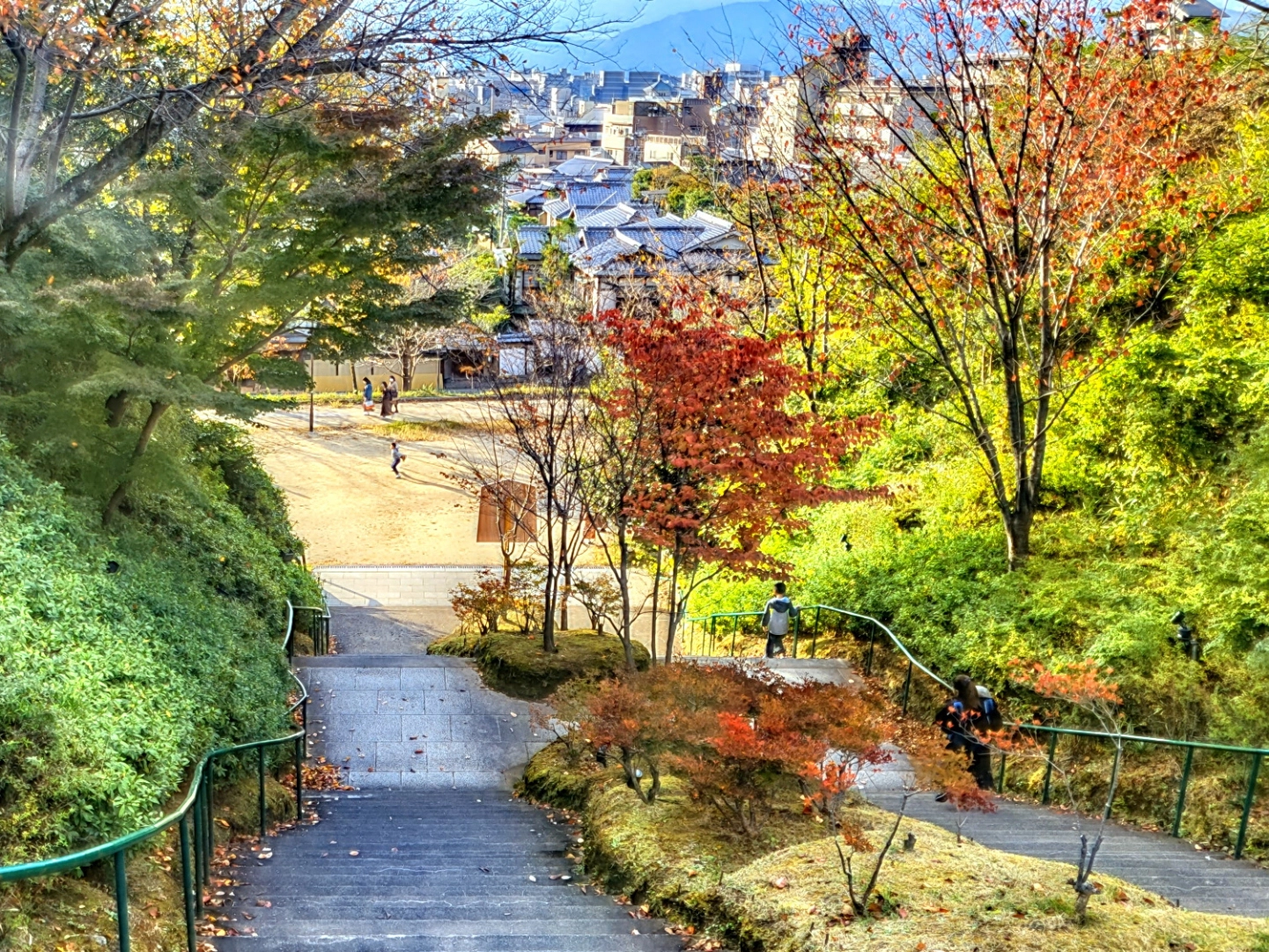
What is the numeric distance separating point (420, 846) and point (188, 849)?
2773 millimetres

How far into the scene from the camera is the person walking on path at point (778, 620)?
1430 centimetres

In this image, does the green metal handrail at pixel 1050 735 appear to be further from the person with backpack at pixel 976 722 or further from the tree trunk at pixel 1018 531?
the tree trunk at pixel 1018 531

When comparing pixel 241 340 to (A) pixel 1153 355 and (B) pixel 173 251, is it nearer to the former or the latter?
(B) pixel 173 251

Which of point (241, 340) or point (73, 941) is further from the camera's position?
point (241, 340)

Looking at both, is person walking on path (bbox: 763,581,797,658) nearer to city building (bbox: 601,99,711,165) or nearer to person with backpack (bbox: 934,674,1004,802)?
person with backpack (bbox: 934,674,1004,802)

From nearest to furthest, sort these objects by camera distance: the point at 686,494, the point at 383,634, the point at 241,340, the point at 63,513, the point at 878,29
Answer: the point at 63,513 < the point at 686,494 < the point at 878,29 < the point at 241,340 < the point at 383,634

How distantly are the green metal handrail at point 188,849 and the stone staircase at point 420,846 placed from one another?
26 cm

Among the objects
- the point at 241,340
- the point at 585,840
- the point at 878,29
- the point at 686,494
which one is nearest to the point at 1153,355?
the point at 878,29

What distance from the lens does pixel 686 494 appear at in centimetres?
1065

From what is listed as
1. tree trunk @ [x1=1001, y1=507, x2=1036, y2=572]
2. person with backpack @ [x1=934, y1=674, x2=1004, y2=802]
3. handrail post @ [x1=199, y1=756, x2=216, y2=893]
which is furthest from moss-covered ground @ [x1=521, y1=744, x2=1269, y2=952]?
tree trunk @ [x1=1001, y1=507, x2=1036, y2=572]

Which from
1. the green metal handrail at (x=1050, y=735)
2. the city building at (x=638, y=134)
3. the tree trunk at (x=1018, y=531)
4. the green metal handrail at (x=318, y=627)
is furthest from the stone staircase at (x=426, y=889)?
the city building at (x=638, y=134)

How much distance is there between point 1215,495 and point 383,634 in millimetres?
12983

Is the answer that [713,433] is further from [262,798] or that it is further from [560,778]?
[262,798]

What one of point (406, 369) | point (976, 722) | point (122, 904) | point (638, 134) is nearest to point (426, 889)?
point (122, 904)
